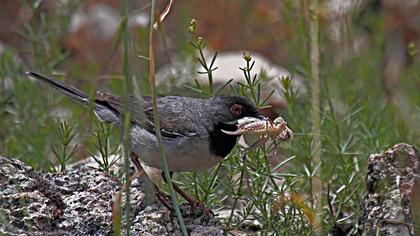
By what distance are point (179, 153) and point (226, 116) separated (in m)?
0.36

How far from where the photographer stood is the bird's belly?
15.8ft

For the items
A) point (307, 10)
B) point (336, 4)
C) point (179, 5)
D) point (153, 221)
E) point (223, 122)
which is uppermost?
point (179, 5)

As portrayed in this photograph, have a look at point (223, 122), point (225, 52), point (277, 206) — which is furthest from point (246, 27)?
point (277, 206)

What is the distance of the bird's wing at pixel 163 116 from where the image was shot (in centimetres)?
504

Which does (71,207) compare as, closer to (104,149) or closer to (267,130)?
(104,149)

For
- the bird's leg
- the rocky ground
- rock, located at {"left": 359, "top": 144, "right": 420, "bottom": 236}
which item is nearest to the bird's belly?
the bird's leg

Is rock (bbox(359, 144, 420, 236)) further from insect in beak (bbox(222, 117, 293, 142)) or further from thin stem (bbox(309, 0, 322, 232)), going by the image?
insect in beak (bbox(222, 117, 293, 142))

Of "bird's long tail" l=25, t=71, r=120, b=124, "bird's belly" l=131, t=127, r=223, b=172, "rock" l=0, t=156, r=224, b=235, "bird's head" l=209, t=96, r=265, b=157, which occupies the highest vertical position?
"bird's long tail" l=25, t=71, r=120, b=124

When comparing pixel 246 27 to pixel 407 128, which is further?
pixel 246 27

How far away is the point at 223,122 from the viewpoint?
506 cm

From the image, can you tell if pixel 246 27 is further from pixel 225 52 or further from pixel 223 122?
pixel 223 122

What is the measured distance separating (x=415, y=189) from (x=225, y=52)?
5.48m

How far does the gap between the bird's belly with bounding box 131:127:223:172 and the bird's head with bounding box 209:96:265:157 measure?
61 millimetres

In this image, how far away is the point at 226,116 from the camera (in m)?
5.04
